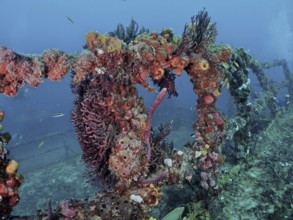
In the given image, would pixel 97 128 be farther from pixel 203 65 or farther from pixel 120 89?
pixel 203 65

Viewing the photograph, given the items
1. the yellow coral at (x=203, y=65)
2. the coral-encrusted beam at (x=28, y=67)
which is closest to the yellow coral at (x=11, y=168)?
the coral-encrusted beam at (x=28, y=67)

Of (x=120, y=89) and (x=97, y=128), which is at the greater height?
(x=120, y=89)

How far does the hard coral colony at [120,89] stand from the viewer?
4.82m

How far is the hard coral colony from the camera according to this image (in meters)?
4.82

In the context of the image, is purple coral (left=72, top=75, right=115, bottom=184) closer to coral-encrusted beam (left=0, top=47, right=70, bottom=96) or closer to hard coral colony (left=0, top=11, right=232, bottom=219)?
hard coral colony (left=0, top=11, right=232, bottom=219)

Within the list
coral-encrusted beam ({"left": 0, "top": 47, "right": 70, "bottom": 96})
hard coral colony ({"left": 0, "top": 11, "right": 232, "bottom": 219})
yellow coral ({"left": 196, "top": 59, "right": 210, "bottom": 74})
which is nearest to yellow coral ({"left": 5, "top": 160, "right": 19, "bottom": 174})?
hard coral colony ({"left": 0, "top": 11, "right": 232, "bottom": 219})

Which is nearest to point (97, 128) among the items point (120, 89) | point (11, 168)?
point (120, 89)

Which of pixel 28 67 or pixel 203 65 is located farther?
pixel 203 65

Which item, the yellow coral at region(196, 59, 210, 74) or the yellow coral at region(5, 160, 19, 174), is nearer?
the yellow coral at region(5, 160, 19, 174)

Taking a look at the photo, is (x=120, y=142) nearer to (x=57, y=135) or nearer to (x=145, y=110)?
(x=145, y=110)

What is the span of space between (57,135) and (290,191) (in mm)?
16380

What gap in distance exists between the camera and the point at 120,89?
494 centimetres

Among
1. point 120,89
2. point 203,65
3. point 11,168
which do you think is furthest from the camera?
point 203,65

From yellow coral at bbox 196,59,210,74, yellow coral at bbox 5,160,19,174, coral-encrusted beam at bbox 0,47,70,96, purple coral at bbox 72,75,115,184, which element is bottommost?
yellow coral at bbox 5,160,19,174
